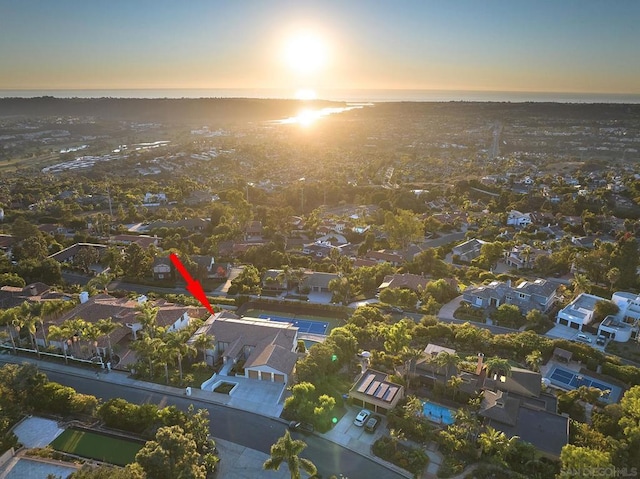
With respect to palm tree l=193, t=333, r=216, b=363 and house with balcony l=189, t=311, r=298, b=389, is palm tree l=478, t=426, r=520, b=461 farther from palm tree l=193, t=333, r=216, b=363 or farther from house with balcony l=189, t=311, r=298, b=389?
palm tree l=193, t=333, r=216, b=363

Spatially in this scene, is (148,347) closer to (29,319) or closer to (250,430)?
Answer: (250,430)

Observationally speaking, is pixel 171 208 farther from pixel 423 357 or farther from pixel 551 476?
pixel 551 476

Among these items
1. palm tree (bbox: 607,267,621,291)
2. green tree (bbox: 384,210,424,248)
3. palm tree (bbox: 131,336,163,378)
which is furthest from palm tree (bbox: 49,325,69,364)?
palm tree (bbox: 607,267,621,291)

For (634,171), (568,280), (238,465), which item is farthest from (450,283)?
(634,171)

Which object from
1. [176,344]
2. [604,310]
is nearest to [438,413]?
[176,344]

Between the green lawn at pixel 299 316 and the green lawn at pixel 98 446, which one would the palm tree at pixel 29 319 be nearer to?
the green lawn at pixel 98 446

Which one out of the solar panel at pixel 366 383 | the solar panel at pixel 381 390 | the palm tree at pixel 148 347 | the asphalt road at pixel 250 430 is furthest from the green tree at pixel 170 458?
the solar panel at pixel 381 390

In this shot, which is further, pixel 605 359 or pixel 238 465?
pixel 605 359
